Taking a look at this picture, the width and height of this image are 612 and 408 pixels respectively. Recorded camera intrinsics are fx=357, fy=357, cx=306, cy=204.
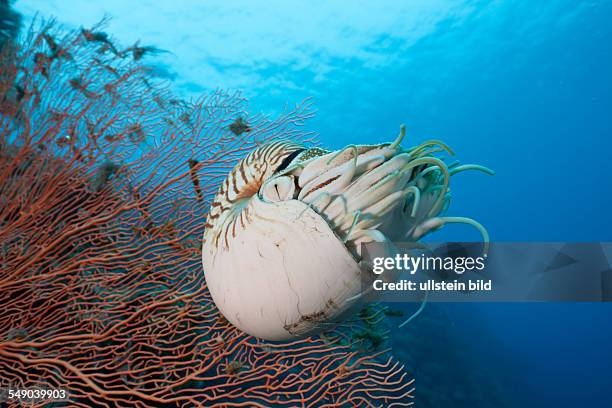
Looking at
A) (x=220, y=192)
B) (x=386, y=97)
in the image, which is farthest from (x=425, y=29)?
(x=220, y=192)

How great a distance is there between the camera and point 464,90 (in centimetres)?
2647

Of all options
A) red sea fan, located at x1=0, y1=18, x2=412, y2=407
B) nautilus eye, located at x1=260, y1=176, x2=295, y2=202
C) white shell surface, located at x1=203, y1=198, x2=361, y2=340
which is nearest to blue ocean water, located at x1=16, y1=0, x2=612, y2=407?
red sea fan, located at x1=0, y1=18, x2=412, y2=407

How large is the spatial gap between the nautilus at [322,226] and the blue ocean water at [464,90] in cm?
825

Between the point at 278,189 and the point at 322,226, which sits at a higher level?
the point at 278,189

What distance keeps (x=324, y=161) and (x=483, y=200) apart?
42.4 m

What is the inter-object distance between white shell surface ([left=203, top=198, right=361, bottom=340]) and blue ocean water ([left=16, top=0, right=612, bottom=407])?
323 inches

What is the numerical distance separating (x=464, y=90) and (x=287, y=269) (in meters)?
29.1

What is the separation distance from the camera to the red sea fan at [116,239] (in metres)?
2.50

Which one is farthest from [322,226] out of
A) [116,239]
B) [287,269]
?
[116,239]

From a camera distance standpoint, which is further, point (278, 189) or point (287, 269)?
point (278, 189)

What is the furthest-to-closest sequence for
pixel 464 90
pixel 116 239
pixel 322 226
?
pixel 464 90 < pixel 116 239 < pixel 322 226

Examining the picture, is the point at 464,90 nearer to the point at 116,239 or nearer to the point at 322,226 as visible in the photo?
the point at 116,239

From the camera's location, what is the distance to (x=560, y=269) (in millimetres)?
3242

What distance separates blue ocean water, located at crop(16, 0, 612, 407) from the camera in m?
15.3
